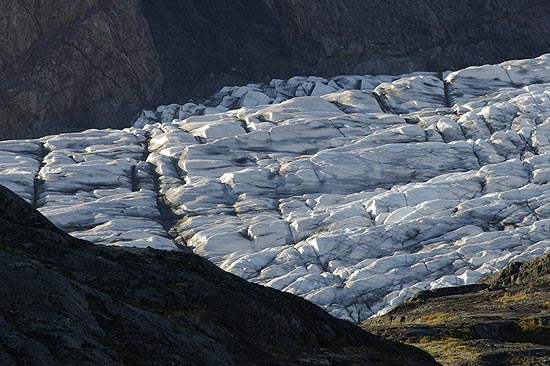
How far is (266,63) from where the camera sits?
7013 inches

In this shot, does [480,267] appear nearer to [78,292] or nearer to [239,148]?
[239,148]

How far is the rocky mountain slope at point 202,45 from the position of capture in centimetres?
16150

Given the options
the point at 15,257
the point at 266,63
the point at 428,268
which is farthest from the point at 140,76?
the point at 15,257

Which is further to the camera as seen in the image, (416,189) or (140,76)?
(140,76)

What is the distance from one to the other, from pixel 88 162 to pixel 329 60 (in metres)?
64.7

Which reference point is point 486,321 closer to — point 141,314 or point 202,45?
point 141,314

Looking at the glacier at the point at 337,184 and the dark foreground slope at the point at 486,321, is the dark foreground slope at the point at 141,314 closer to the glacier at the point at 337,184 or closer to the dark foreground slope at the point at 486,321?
the dark foreground slope at the point at 486,321

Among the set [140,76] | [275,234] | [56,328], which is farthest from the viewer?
[140,76]

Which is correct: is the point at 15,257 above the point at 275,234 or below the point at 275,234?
above

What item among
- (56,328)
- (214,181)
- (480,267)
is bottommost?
(480,267)

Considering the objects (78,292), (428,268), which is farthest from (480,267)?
(78,292)

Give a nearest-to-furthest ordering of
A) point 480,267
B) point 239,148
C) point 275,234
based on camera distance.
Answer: point 480,267 < point 275,234 < point 239,148

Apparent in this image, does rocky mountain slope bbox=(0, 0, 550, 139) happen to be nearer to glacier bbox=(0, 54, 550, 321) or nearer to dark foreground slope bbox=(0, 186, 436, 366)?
glacier bbox=(0, 54, 550, 321)

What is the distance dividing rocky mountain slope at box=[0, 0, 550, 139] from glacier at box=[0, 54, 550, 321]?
65.0 ft
